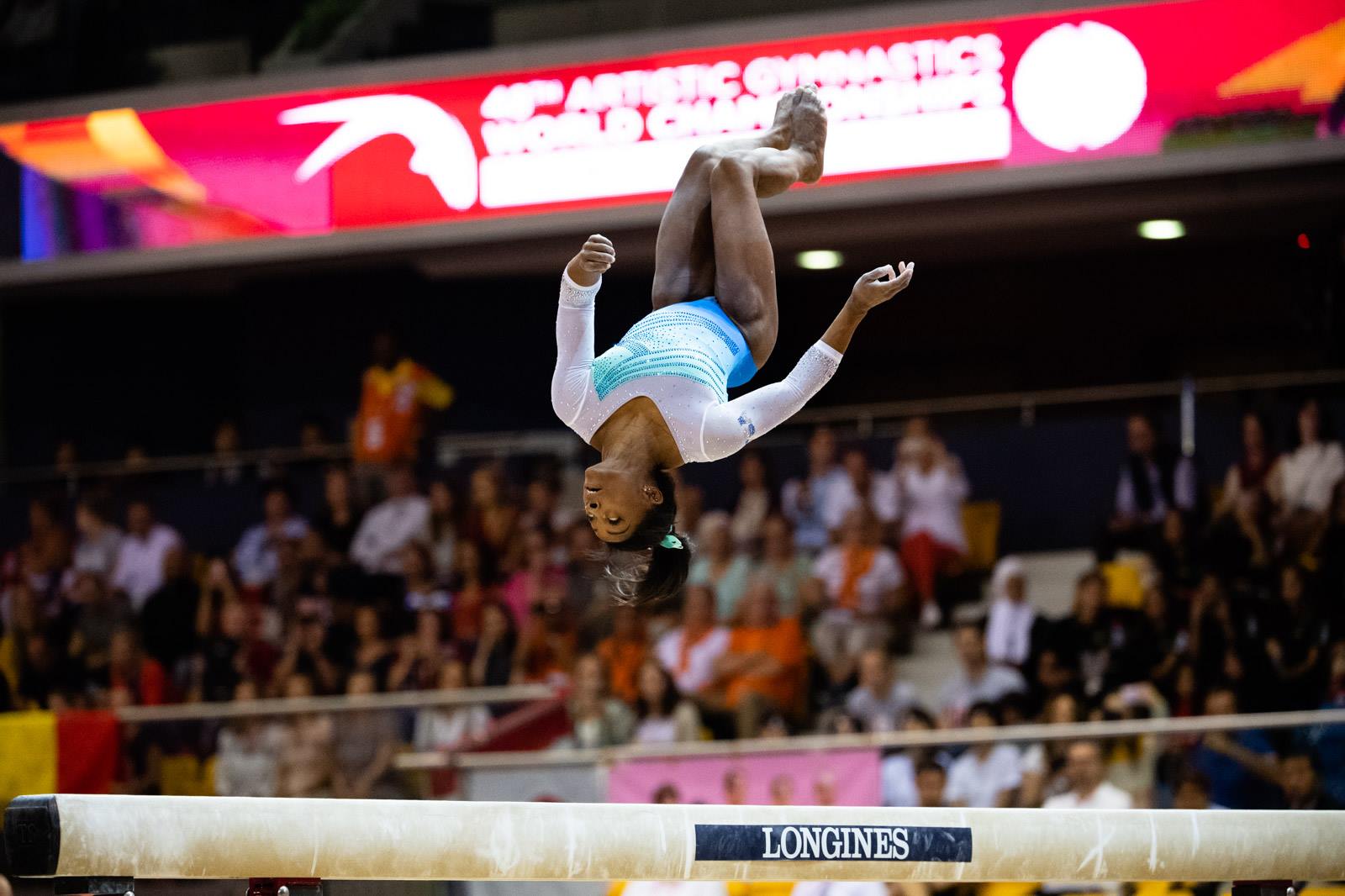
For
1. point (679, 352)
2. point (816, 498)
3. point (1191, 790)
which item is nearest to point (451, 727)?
point (816, 498)

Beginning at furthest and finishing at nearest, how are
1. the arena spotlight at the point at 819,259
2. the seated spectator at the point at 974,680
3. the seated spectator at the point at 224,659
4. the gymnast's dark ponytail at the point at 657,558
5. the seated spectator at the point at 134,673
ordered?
the arena spotlight at the point at 819,259, the seated spectator at the point at 134,673, the seated spectator at the point at 224,659, the seated spectator at the point at 974,680, the gymnast's dark ponytail at the point at 657,558

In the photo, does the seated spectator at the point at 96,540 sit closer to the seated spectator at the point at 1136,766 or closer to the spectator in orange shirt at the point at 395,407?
the spectator in orange shirt at the point at 395,407

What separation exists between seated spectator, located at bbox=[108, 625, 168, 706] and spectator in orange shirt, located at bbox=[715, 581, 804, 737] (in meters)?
3.96

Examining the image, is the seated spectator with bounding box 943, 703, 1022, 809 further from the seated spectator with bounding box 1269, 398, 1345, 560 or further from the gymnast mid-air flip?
the gymnast mid-air flip

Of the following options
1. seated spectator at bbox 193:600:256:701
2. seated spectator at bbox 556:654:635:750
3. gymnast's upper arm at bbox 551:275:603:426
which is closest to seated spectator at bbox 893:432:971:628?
seated spectator at bbox 556:654:635:750

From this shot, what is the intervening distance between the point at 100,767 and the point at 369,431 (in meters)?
3.36

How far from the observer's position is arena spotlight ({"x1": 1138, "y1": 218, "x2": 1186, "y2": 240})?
12.0 meters

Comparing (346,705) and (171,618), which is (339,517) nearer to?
(171,618)

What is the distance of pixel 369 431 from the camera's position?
12.0 metres

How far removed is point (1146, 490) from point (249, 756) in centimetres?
540

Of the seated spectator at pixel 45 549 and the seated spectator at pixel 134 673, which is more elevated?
the seated spectator at pixel 45 549

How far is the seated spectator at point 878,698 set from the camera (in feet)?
29.6

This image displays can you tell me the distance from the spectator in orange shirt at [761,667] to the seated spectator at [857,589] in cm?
24

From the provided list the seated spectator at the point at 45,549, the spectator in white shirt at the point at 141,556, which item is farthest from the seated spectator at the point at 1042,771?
the seated spectator at the point at 45,549
